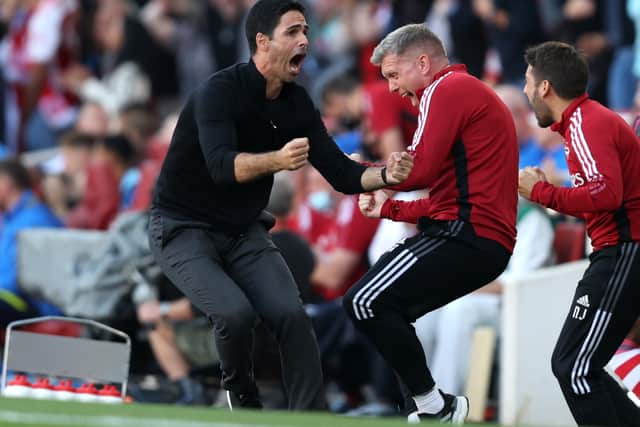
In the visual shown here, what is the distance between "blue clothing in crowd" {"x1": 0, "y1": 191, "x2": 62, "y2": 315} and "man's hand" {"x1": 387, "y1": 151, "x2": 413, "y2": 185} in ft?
17.8

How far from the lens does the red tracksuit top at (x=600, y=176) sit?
664cm

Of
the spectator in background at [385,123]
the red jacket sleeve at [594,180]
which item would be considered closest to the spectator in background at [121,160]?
the spectator in background at [385,123]

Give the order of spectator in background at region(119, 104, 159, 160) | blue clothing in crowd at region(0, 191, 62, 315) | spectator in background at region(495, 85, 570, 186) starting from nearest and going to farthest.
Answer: spectator in background at region(495, 85, 570, 186) < blue clothing in crowd at region(0, 191, 62, 315) < spectator in background at region(119, 104, 159, 160)

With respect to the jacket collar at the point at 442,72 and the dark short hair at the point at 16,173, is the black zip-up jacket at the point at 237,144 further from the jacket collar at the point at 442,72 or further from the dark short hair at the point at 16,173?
the dark short hair at the point at 16,173

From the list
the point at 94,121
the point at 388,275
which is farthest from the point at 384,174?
the point at 94,121

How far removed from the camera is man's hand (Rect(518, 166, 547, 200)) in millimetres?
6930

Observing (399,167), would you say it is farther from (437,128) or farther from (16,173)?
(16,173)

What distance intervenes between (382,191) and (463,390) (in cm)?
298

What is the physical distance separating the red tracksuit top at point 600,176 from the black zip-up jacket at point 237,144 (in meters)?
1.02

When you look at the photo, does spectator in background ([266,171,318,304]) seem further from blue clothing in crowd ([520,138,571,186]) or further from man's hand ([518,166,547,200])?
man's hand ([518,166,547,200])

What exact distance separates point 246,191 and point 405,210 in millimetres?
800

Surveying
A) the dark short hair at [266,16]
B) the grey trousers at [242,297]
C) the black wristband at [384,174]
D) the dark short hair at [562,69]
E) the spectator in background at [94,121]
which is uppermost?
the dark short hair at [266,16]

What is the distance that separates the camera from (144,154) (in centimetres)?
1403

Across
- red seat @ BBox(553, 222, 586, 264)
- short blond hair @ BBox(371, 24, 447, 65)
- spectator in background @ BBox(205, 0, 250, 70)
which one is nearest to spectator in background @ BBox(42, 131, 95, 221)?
spectator in background @ BBox(205, 0, 250, 70)
